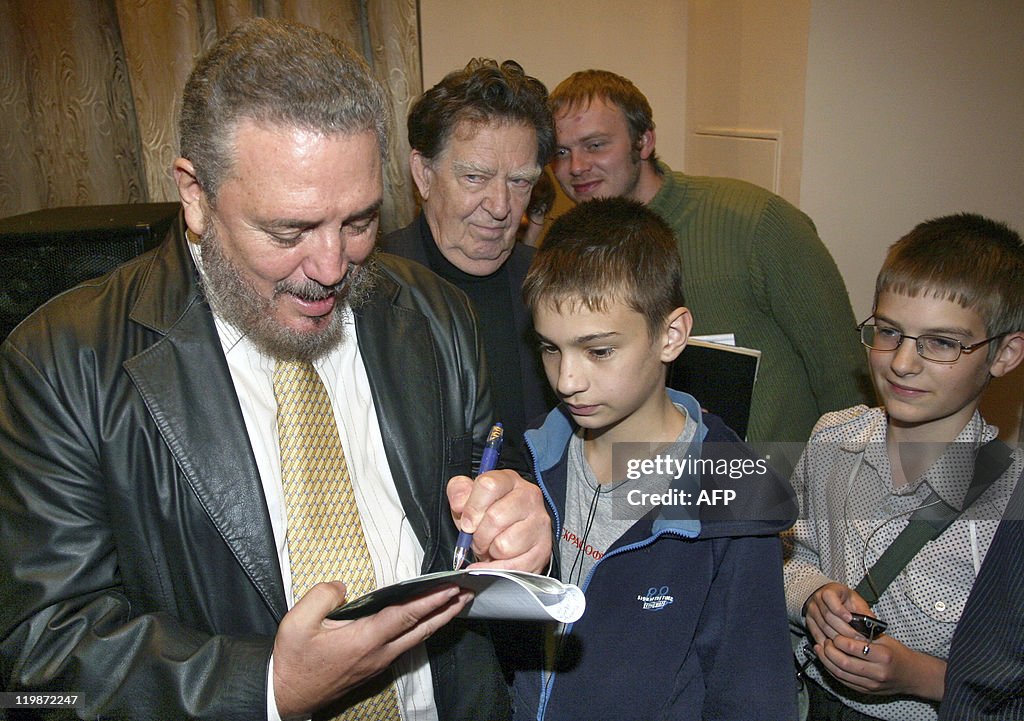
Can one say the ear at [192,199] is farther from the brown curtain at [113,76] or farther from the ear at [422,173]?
the brown curtain at [113,76]

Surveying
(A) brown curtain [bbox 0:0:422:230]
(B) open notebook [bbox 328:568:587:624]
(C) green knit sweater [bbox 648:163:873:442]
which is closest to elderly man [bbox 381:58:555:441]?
(C) green knit sweater [bbox 648:163:873:442]

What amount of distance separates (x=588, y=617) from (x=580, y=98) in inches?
69.6

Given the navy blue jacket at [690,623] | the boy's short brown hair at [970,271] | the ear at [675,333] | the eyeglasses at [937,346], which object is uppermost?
the boy's short brown hair at [970,271]

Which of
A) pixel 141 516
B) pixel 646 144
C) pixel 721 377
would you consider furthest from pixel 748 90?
pixel 141 516

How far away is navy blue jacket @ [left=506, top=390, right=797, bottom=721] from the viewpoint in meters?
1.35

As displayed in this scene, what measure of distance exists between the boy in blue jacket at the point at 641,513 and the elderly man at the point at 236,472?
0.23m

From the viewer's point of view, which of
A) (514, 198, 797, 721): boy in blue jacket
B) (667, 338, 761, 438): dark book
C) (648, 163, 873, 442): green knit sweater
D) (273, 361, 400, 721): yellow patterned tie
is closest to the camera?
(273, 361, 400, 721): yellow patterned tie

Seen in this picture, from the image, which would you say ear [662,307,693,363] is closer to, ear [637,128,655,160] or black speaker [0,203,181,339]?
ear [637,128,655,160]

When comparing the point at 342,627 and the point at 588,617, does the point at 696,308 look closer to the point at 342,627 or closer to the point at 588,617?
the point at 588,617

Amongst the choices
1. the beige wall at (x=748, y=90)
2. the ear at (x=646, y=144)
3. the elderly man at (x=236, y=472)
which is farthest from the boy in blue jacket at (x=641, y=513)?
the beige wall at (x=748, y=90)

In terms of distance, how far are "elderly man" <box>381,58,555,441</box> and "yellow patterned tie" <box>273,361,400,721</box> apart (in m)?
0.74

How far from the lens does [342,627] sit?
1.07 m

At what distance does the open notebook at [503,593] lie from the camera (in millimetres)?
940

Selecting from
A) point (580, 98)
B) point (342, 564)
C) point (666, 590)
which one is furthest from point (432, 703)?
point (580, 98)
